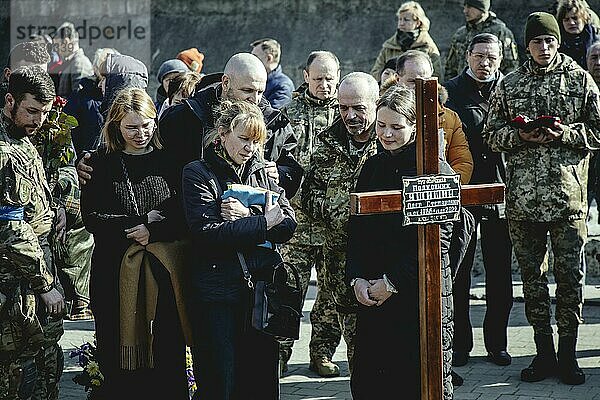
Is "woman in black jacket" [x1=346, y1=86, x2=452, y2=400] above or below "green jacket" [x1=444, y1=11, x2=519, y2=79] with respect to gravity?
below

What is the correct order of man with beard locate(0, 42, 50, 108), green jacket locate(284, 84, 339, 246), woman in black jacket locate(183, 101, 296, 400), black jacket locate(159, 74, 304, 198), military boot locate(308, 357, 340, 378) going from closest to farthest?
1. woman in black jacket locate(183, 101, 296, 400)
2. black jacket locate(159, 74, 304, 198)
3. green jacket locate(284, 84, 339, 246)
4. military boot locate(308, 357, 340, 378)
5. man with beard locate(0, 42, 50, 108)

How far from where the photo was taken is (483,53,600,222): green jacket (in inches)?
269

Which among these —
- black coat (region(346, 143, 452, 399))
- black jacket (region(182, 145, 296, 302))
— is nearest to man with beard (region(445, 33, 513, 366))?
black coat (region(346, 143, 452, 399))

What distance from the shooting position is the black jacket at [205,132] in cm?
615

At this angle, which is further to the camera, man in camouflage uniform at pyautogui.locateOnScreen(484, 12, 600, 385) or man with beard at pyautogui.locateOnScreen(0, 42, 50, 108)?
man with beard at pyautogui.locateOnScreen(0, 42, 50, 108)

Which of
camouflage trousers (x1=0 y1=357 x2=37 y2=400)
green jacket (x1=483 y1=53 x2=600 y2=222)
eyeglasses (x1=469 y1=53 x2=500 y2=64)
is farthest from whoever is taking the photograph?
eyeglasses (x1=469 y1=53 x2=500 y2=64)

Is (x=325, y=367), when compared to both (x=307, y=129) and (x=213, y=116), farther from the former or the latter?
(x=213, y=116)

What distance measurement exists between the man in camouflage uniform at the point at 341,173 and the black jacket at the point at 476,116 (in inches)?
48.8

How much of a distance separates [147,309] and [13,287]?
2.40 feet

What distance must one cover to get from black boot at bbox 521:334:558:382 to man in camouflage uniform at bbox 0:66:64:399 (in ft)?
10.1

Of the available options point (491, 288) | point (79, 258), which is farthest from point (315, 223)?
point (79, 258)

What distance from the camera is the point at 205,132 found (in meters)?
6.14

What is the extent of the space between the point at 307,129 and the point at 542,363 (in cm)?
217

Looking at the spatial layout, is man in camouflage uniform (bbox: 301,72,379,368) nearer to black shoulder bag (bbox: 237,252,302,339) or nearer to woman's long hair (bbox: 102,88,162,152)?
black shoulder bag (bbox: 237,252,302,339)
